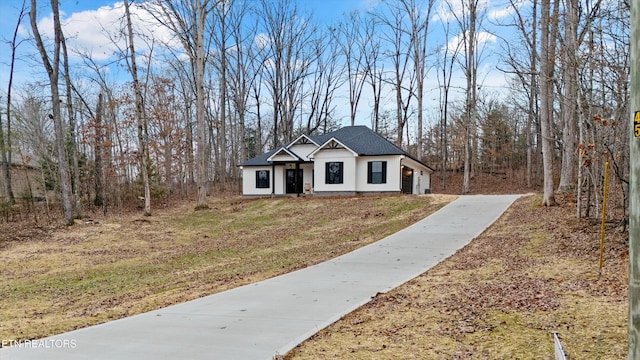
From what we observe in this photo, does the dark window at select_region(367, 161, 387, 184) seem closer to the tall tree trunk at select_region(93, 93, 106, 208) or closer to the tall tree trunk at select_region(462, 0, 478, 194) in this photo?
the tall tree trunk at select_region(462, 0, 478, 194)

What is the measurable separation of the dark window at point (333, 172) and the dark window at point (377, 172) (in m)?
1.62

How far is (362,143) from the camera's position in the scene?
23.5 m

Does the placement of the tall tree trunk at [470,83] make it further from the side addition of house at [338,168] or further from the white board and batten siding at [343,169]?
the white board and batten siding at [343,169]

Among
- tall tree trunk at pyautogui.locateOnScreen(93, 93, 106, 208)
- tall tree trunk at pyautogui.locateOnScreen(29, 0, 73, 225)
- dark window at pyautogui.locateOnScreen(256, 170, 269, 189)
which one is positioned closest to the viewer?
tall tree trunk at pyautogui.locateOnScreen(29, 0, 73, 225)

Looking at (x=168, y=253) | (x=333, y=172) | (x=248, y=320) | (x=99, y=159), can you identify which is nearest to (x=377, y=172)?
(x=333, y=172)

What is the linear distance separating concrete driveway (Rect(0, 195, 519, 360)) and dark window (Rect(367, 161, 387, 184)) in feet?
42.3

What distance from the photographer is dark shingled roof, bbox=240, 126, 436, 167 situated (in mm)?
21953

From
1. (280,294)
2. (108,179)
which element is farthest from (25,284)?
(108,179)

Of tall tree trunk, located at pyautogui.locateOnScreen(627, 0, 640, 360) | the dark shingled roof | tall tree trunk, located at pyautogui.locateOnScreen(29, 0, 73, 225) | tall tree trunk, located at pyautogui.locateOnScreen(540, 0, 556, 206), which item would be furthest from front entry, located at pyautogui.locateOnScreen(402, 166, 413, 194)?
tall tree trunk, located at pyautogui.locateOnScreen(627, 0, 640, 360)

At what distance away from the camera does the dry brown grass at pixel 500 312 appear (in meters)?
3.58

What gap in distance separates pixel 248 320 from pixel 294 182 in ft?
66.1

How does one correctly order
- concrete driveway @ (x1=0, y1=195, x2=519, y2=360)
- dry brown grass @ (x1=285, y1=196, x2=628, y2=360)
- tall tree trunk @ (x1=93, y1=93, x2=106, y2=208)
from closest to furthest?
dry brown grass @ (x1=285, y1=196, x2=628, y2=360) → concrete driveway @ (x1=0, y1=195, x2=519, y2=360) → tall tree trunk @ (x1=93, y1=93, x2=106, y2=208)

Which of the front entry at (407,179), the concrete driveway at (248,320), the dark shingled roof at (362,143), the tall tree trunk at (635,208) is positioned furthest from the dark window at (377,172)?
the tall tree trunk at (635,208)

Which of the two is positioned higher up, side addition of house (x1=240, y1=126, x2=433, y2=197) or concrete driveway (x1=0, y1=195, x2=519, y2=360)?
side addition of house (x1=240, y1=126, x2=433, y2=197)
